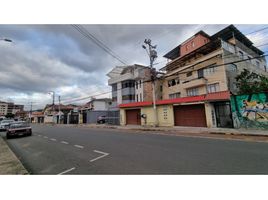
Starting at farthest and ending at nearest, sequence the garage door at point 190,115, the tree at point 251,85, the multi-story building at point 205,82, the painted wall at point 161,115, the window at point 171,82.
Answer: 1. the window at point 171,82
2. the painted wall at point 161,115
3. the garage door at point 190,115
4. the multi-story building at point 205,82
5. the tree at point 251,85

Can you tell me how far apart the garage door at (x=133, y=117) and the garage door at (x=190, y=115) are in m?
6.57

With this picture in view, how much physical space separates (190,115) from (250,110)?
231 inches

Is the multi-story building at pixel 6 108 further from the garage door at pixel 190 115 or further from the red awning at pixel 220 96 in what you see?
the red awning at pixel 220 96

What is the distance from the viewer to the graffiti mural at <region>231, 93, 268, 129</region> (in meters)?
12.6

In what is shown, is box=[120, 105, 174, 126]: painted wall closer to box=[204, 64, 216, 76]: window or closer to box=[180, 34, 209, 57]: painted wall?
box=[204, 64, 216, 76]: window

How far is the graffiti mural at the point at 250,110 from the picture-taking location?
12617 millimetres

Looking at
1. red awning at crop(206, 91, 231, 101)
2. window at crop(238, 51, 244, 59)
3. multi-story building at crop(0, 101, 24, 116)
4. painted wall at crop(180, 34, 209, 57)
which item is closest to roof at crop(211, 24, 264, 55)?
painted wall at crop(180, 34, 209, 57)

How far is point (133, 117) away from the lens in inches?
968

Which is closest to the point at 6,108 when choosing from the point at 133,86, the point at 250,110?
the point at 133,86

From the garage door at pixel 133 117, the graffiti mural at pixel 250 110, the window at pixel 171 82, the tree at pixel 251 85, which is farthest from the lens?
the window at pixel 171 82

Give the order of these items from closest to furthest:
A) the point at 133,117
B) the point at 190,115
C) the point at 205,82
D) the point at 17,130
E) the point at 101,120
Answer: the point at 17,130
the point at 190,115
the point at 205,82
the point at 133,117
the point at 101,120

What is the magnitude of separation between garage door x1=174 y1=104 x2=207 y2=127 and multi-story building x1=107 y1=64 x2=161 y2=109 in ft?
43.6

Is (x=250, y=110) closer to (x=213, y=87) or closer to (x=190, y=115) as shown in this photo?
(x=190, y=115)

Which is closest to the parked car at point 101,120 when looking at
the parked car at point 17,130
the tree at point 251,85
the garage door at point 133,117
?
the garage door at point 133,117
